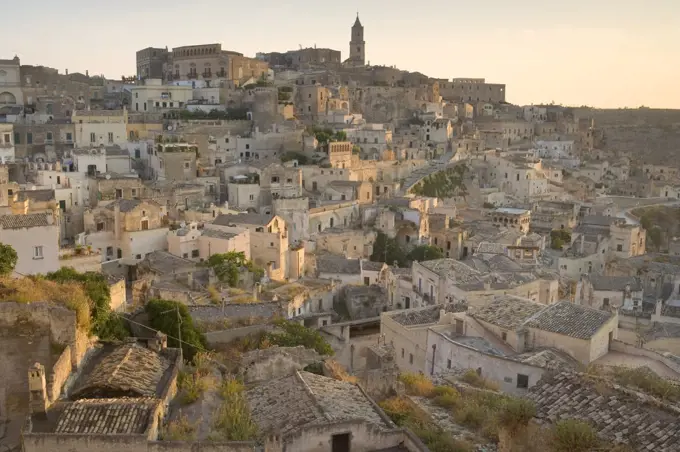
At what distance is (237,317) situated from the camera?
18.6m

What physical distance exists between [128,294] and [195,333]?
22.2 feet

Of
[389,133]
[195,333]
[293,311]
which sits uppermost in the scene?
[389,133]

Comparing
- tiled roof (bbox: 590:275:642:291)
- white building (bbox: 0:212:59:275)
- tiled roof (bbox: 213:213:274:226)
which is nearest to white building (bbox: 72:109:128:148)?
tiled roof (bbox: 213:213:274:226)

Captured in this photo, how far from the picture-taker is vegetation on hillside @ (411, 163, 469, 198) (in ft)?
148

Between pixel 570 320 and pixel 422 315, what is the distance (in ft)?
13.9

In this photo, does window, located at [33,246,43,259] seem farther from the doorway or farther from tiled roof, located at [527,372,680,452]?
tiled roof, located at [527,372,680,452]

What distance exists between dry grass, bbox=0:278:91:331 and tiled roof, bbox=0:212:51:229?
733cm

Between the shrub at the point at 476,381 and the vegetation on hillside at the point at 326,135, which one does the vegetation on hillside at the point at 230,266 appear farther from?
the vegetation on hillside at the point at 326,135

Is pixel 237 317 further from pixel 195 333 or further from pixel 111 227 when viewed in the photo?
pixel 111 227

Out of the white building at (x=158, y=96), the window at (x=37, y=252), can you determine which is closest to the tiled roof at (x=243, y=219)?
the window at (x=37, y=252)

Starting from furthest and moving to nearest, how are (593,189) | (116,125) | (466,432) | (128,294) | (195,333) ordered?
(593,189), (116,125), (128,294), (195,333), (466,432)

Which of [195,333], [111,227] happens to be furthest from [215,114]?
[195,333]

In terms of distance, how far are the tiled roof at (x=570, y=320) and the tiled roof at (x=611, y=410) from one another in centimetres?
445

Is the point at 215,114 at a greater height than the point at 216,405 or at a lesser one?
greater
